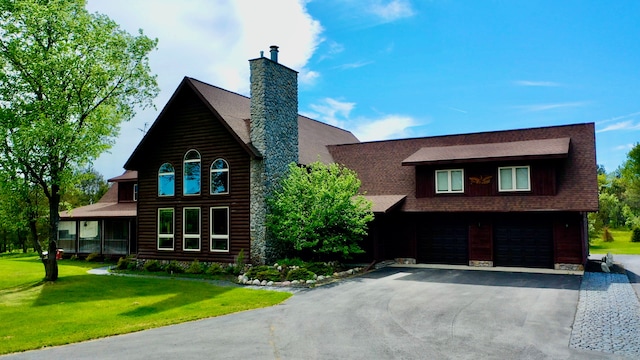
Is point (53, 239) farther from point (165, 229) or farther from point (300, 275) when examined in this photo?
point (300, 275)

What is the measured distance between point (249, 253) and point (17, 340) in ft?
33.5

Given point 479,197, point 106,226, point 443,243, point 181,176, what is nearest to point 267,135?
point 181,176

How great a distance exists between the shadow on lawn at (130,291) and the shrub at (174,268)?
1.99 metres

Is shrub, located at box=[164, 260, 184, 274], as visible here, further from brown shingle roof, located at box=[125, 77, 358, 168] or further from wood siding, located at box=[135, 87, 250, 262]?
brown shingle roof, located at box=[125, 77, 358, 168]

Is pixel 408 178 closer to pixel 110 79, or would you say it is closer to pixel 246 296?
pixel 246 296

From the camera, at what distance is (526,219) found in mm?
19938

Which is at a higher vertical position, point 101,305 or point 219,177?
point 219,177

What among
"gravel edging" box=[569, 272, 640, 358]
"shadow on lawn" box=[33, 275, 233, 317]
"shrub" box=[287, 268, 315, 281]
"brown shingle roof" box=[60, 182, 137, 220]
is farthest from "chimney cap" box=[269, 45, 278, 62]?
"gravel edging" box=[569, 272, 640, 358]

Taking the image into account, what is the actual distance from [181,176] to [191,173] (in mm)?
573

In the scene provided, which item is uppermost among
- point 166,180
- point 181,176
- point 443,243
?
point 181,176

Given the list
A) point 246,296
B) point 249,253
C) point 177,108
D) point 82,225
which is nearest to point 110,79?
point 177,108

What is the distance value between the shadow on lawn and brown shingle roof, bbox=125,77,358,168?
20.1ft

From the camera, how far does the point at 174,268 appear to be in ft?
70.0

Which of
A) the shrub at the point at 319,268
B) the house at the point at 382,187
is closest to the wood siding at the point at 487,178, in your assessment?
the house at the point at 382,187
